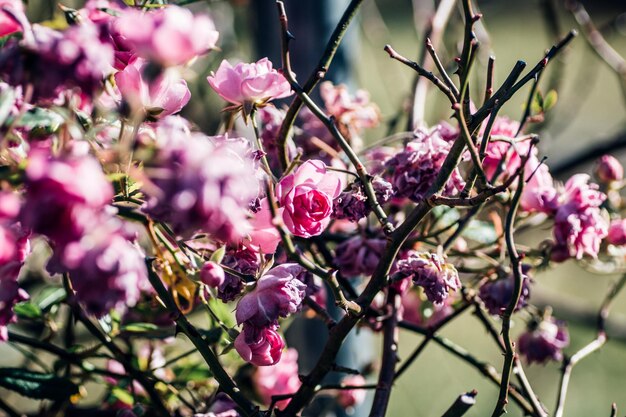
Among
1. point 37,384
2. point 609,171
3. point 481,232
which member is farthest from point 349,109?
point 37,384

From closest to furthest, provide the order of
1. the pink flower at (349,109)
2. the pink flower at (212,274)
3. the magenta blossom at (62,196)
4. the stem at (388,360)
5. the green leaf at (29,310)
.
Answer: the magenta blossom at (62,196)
the pink flower at (212,274)
the stem at (388,360)
the green leaf at (29,310)
the pink flower at (349,109)

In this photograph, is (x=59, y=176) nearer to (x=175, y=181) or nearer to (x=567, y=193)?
(x=175, y=181)

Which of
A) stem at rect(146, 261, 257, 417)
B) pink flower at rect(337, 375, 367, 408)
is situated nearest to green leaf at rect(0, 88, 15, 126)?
stem at rect(146, 261, 257, 417)

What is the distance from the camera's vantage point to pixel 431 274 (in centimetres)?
53

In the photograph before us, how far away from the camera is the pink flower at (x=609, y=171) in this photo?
0.79 meters

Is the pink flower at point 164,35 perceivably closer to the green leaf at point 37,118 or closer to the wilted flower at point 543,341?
the green leaf at point 37,118

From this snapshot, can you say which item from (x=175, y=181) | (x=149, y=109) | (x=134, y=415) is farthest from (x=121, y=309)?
(x=134, y=415)

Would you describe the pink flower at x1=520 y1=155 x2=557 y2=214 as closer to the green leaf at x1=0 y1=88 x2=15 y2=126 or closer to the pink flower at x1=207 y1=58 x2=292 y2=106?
the pink flower at x1=207 y1=58 x2=292 y2=106

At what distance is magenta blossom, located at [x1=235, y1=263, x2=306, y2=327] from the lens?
1.54ft

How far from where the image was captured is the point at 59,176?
0.31 meters

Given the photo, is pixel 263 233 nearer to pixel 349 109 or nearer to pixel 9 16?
pixel 9 16

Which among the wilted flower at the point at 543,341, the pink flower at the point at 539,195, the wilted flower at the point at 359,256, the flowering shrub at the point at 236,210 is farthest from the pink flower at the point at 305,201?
the wilted flower at the point at 543,341

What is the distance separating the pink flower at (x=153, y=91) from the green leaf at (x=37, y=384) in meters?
0.29

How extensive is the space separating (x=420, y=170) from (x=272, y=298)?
0.18 m
